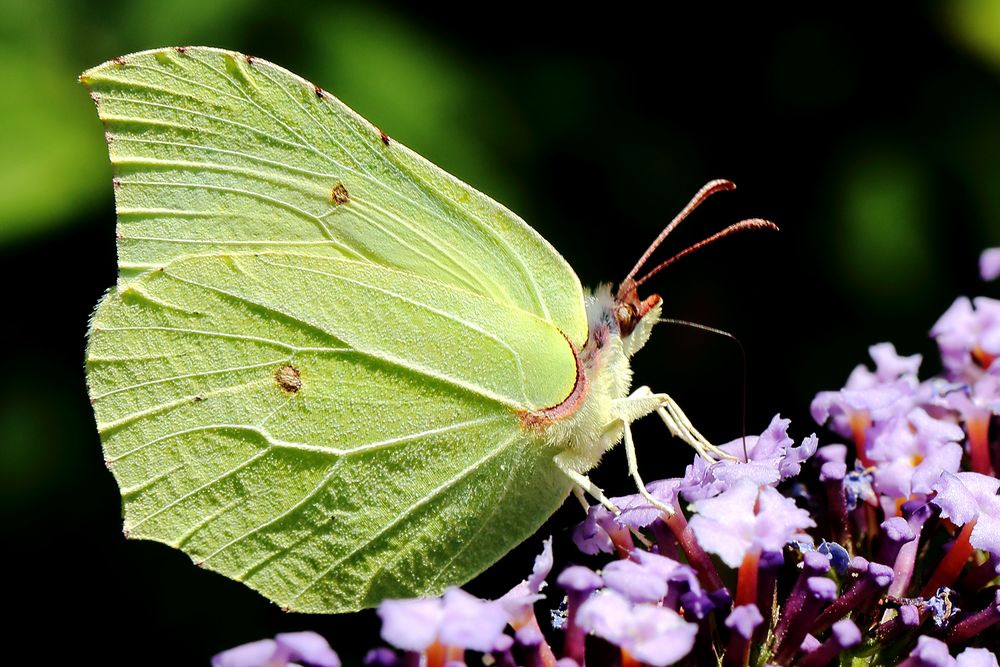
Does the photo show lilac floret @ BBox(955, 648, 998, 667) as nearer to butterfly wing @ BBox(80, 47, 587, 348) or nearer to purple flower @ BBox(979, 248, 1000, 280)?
butterfly wing @ BBox(80, 47, 587, 348)

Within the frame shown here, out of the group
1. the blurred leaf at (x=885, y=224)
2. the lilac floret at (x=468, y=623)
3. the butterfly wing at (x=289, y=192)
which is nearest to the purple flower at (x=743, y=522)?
the lilac floret at (x=468, y=623)

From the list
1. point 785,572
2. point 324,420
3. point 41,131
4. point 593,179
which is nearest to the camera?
point 785,572

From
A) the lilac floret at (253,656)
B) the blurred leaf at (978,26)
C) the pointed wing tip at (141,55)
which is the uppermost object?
the blurred leaf at (978,26)

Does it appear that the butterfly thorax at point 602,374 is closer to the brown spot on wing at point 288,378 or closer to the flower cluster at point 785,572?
the flower cluster at point 785,572

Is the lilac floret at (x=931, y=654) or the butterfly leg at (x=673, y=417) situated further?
the butterfly leg at (x=673, y=417)

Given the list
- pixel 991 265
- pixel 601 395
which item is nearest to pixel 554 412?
pixel 601 395

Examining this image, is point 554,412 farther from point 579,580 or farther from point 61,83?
point 61,83

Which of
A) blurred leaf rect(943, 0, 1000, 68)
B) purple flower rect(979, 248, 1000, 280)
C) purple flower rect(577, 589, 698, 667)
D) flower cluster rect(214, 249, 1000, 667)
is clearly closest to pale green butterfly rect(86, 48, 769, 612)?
flower cluster rect(214, 249, 1000, 667)
